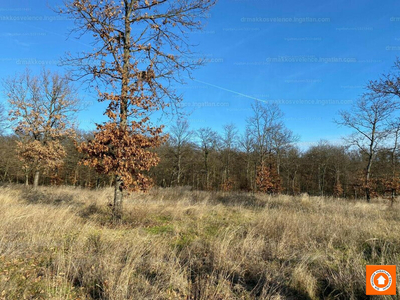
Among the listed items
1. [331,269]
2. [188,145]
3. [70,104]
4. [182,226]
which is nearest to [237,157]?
[188,145]

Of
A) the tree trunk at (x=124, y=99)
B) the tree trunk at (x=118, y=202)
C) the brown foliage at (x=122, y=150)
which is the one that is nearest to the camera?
the brown foliage at (x=122, y=150)

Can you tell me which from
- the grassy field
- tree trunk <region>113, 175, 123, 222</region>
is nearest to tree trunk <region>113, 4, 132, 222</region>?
tree trunk <region>113, 175, 123, 222</region>

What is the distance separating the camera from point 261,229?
20.5ft

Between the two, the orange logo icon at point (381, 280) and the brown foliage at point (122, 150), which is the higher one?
the brown foliage at point (122, 150)

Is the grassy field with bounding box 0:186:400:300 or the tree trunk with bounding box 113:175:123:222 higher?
the tree trunk with bounding box 113:175:123:222

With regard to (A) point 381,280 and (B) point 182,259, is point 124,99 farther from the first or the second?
(A) point 381,280

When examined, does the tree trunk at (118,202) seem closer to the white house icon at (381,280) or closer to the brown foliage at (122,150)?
the brown foliage at (122,150)

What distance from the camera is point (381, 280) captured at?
3.05m

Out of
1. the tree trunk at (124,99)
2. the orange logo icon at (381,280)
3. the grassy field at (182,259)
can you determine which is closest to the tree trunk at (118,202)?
the tree trunk at (124,99)

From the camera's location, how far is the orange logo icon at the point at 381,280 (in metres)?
2.92

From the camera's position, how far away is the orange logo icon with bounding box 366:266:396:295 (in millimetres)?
2918

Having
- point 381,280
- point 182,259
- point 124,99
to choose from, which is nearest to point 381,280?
point 381,280

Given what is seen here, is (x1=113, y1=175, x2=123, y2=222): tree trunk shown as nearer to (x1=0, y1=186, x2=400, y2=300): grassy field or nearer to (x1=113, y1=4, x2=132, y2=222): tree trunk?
(x1=113, y1=4, x2=132, y2=222): tree trunk

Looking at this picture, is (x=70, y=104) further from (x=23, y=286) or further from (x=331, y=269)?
(x=331, y=269)
